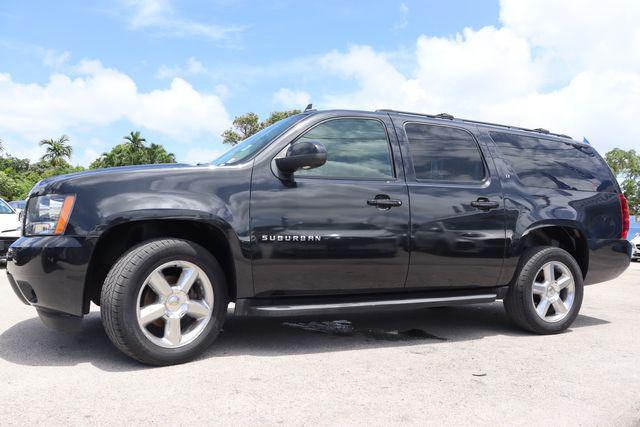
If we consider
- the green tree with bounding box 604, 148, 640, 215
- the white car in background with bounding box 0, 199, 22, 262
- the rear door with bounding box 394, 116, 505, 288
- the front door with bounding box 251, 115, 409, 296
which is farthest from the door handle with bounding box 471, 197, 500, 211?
the green tree with bounding box 604, 148, 640, 215

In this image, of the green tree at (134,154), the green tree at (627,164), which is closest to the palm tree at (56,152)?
the green tree at (134,154)

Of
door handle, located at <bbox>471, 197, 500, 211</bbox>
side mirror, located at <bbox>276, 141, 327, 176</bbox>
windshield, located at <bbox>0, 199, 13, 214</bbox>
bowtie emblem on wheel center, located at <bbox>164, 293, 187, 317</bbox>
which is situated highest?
side mirror, located at <bbox>276, 141, 327, 176</bbox>

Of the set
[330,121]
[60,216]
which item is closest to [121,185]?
[60,216]

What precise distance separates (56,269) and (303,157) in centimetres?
167

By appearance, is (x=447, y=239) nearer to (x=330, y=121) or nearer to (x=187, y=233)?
(x=330, y=121)

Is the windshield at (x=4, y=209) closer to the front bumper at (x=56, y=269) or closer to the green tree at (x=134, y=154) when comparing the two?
the front bumper at (x=56, y=269)

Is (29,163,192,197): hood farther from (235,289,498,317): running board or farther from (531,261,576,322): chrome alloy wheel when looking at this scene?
(531,261,576,322): chrome alloy wheel

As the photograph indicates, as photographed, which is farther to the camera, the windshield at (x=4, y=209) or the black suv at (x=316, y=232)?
the windshield at (x=4, y=209)

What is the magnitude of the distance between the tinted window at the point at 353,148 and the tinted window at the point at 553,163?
4.15 feet

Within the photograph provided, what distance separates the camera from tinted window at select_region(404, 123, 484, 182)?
436 cm

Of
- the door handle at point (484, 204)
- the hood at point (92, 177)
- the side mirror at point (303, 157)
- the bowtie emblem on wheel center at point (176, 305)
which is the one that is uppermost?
the side mirror at point (303, 157)

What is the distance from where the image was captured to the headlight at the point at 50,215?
3.34m

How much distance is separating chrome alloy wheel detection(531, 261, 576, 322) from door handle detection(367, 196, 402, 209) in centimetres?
159

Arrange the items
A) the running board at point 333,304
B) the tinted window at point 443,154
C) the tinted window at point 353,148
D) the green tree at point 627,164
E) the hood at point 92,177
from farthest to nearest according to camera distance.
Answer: the green tree at point 627,164, the tinted window at point 443,154, the tinted window at point 353,148, the running board at point 333,304, the hood at point 92,177
